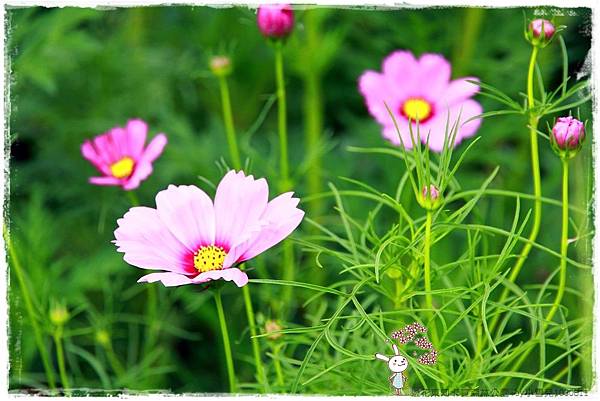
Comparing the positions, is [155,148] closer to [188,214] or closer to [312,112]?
[188,214]

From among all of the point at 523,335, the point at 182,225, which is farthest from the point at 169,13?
the point at 182,225

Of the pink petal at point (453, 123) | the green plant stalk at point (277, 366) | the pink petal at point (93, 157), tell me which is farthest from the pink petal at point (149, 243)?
the pink petal at point (453, 123)

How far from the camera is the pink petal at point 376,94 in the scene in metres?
1.03

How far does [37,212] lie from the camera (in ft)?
4.03

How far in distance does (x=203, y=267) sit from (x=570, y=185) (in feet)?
2.69

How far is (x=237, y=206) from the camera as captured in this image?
710 mm

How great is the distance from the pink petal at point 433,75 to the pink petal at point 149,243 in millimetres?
486

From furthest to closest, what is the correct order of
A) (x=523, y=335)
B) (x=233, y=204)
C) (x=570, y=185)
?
(x=570, y=185) → (x=523, y=335) → (x=233, y=204)

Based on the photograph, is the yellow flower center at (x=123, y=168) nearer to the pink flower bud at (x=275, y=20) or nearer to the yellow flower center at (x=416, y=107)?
the pink flower bud at (x=275, y=20)

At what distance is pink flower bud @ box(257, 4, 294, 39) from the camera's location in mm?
943

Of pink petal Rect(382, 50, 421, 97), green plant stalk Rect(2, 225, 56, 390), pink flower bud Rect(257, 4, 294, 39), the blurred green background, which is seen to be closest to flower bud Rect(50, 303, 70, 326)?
green plant stalk Rect(2, 225, 56, 390)

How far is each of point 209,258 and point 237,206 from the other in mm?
54

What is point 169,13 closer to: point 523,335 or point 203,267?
point 523,335

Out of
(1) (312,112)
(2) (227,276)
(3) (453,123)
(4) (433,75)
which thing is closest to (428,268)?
(2) (227,276)
